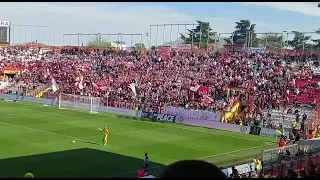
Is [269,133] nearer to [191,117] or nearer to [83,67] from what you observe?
[191,117]

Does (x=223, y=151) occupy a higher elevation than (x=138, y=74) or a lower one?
lower

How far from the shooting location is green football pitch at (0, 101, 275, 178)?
24.1m

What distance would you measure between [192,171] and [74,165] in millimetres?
22756

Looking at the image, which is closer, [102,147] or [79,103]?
[102,147]

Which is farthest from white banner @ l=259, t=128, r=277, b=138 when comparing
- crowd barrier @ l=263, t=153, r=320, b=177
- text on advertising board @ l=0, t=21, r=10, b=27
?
text on advertising board @ l=0, t=21, r=10, b=27

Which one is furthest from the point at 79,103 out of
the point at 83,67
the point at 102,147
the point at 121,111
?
the point at 102,147

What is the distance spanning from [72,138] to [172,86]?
25651mm

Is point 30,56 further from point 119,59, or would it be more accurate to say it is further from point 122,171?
point 122,171

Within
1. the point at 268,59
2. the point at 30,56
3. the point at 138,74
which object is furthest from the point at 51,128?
the point at 30,56

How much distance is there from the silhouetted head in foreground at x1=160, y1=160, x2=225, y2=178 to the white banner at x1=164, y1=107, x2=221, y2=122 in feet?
141

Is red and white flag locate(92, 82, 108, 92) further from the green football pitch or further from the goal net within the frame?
the green football pitch

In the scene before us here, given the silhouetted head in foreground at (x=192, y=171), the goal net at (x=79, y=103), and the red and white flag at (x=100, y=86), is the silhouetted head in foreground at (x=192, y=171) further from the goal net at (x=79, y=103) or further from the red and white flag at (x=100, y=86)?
the red and white flag at (x=100, y=86)

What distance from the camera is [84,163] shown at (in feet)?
82.8

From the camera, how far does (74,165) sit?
24.5 m
